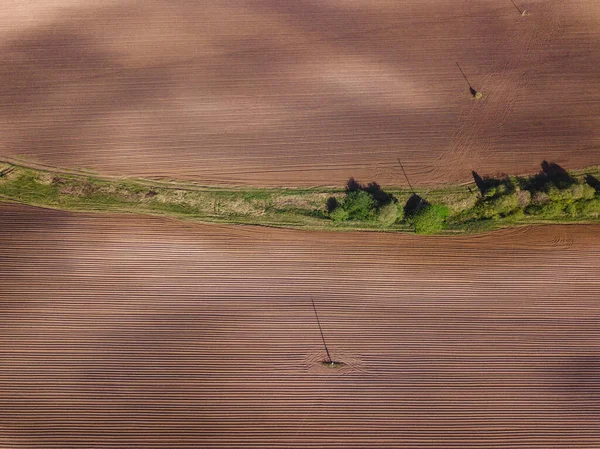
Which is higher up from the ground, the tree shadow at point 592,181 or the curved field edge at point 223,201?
the tree shadow at point 592,181

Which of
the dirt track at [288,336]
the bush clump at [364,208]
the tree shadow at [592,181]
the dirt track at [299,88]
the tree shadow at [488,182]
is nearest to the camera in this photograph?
the dirt track at [288,336]

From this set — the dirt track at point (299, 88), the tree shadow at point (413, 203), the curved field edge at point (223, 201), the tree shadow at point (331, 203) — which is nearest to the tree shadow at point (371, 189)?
the curved field edge at point (223, 201)

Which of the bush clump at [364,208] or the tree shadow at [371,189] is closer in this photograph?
the bush clump at [364,208]

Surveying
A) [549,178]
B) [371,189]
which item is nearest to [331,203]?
[371,189]

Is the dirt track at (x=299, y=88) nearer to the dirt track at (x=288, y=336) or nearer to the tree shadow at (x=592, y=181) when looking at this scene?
the tree shadow at (x=592, y=181)

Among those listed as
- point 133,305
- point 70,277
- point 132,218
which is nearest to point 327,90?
point 132,218

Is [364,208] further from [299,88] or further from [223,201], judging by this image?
[299,88]
